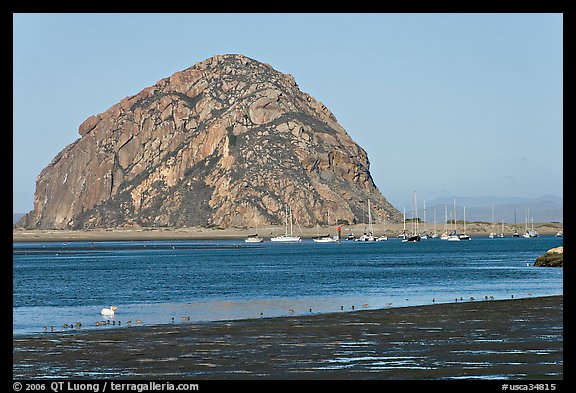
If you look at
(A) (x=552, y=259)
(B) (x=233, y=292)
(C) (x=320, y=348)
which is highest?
(A) (x=552, y=259)

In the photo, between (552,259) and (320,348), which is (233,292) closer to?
(320,348)

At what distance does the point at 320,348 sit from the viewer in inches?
986

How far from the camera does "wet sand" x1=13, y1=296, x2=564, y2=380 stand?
20609 millimetres

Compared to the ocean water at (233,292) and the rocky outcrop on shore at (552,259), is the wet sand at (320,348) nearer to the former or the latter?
the ocean water at (233,292)

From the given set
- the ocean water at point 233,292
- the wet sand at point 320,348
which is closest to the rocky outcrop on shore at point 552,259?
the ocean water at point 233,292

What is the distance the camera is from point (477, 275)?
70.6m

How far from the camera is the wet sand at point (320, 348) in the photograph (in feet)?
67.6

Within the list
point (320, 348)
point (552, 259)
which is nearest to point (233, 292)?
point (320, 348)
